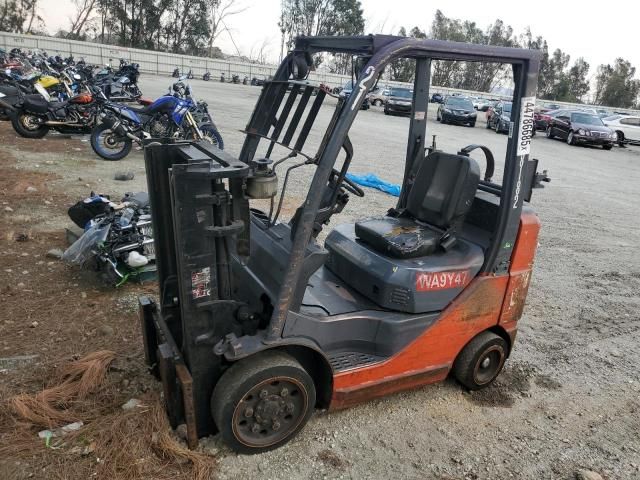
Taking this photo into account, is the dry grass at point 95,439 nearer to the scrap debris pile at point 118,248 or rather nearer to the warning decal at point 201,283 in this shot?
the warning decal at point 201,283

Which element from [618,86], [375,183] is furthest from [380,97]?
[618,86]

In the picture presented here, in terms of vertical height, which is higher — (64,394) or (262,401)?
(262,401)

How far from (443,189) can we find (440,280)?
69 cm

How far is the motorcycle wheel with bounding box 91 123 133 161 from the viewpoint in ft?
32.8

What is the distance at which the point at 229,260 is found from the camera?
2730 millimetres

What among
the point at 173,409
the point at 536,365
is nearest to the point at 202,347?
the point at 173,409

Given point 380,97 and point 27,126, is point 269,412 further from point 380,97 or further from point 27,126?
point 380,97

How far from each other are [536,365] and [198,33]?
180 ft

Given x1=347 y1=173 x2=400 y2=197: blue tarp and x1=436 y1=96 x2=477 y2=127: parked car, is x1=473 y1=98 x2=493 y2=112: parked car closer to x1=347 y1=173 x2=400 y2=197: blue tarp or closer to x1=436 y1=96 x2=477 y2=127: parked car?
x1=436 y1=96 x2=477 y2=127: parked car

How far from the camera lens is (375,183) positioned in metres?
9.80

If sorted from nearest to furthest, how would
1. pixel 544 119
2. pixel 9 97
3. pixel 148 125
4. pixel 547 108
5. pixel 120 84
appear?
pixel 148 125 < pixel 9 97 < pixel 120 84 < pixel 544 119 < pixel 547 108

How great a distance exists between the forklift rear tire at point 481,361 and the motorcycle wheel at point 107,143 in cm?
855

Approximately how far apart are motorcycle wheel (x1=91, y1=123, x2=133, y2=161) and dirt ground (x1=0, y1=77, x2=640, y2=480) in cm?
298

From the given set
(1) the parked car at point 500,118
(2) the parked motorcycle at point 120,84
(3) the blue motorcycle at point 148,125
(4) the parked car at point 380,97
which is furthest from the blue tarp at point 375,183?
(4) the parked car at point 380,97
